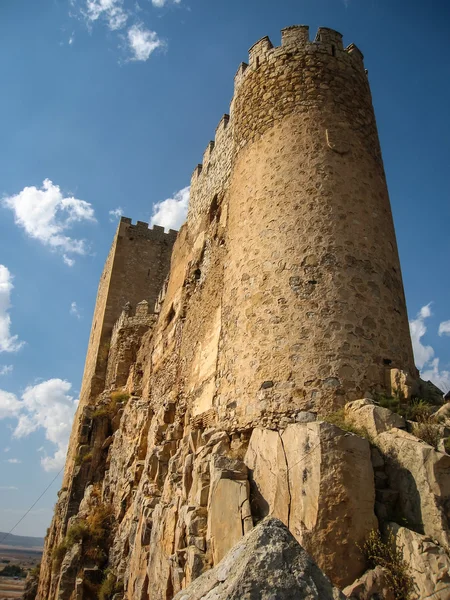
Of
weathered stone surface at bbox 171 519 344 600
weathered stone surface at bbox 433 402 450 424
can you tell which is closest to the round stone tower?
weathered stone surface at bbox 433 402 450 424

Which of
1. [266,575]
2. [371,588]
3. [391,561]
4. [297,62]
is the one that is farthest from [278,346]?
[297,62]

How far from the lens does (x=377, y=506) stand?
4895 millimetres

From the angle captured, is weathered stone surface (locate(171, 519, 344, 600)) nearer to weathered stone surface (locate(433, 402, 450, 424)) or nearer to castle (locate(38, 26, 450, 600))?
castle (locate(38, 26, 450, 600))

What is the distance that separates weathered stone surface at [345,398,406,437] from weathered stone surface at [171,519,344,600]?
277cm

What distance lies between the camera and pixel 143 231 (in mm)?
23703

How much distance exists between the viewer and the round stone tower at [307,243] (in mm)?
6422

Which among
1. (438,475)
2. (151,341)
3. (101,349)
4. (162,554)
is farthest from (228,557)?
(101,349)

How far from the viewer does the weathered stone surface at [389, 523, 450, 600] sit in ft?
13.1

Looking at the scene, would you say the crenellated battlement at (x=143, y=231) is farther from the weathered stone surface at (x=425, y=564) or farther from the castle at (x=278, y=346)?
the weathered stone surface at (x=425, y=564)

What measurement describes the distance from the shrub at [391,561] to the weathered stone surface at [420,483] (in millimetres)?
319

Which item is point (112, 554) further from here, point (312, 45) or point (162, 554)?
point (312, 45)

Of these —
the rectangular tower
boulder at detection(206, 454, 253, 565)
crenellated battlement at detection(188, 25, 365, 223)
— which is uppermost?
the rectangular tower

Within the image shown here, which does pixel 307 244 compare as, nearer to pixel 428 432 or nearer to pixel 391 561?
pixel 428 432

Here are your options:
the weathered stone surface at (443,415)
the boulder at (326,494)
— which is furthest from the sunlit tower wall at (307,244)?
the boulder at (326,494)
